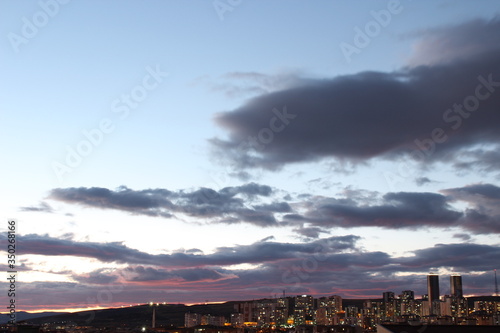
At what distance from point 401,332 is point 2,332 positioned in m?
62.6

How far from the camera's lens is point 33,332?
83.2 metres

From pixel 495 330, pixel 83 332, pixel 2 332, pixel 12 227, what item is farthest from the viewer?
pixel 83 332

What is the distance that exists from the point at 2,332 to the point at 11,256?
32.2 metres

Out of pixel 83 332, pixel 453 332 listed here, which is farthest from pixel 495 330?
pixel 83 332

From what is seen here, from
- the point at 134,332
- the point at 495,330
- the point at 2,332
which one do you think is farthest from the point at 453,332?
the point at 134,332

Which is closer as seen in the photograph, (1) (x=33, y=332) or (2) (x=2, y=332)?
(1) (x=33, y=332)

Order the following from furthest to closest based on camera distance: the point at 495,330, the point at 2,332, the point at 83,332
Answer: the point at 83,332 < the point at 2,332 < the point at 495,330

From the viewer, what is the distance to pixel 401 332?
8419 cm

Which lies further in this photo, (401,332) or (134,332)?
(134,332)

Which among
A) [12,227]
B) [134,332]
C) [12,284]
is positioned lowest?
[134,332]

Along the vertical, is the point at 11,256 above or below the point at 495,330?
above

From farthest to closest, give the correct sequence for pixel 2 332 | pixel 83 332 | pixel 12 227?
pixel 83 332, pixel 2 332, pixel 12 227

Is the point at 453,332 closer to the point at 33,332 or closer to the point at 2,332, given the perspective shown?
the point at 33,332

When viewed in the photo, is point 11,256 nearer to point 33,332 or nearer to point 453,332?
point 33,332
